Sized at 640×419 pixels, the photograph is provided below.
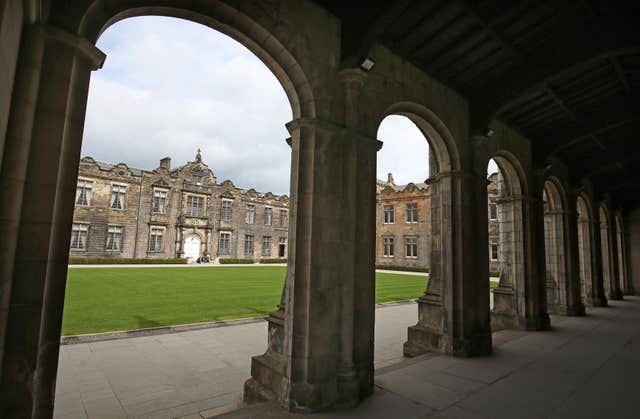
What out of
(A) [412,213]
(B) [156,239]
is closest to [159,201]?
(B) [156,239]

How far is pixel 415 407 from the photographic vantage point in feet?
12.0

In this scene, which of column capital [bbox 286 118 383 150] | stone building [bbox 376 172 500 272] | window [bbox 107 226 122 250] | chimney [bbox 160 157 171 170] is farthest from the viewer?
chimney [bbox 160 157 171 170]

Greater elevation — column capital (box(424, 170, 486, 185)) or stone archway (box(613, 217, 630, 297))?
column capital (box(424, 170, 486, 185))

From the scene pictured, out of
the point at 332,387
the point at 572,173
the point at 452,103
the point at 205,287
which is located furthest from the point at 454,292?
the point at 205,287

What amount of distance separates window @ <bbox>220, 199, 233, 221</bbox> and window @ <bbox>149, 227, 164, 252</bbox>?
249 inches

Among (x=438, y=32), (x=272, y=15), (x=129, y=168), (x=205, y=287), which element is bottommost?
(x=205, y=287)

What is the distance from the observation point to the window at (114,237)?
92.0 feet

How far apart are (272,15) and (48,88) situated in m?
2.44

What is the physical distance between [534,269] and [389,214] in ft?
86.6

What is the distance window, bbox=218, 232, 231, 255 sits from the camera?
3466 centimetres

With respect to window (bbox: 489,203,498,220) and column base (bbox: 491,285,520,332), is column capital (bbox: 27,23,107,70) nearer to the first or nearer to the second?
column base (bbox: 491,285,520,332)

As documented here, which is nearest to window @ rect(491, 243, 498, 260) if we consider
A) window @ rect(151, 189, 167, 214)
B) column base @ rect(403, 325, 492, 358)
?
column base @ rect(403, 325, 492, 358)

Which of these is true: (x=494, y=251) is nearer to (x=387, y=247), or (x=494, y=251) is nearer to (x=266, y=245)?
(x=387, y=247)

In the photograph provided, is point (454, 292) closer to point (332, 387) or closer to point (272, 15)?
point (332, 387)
